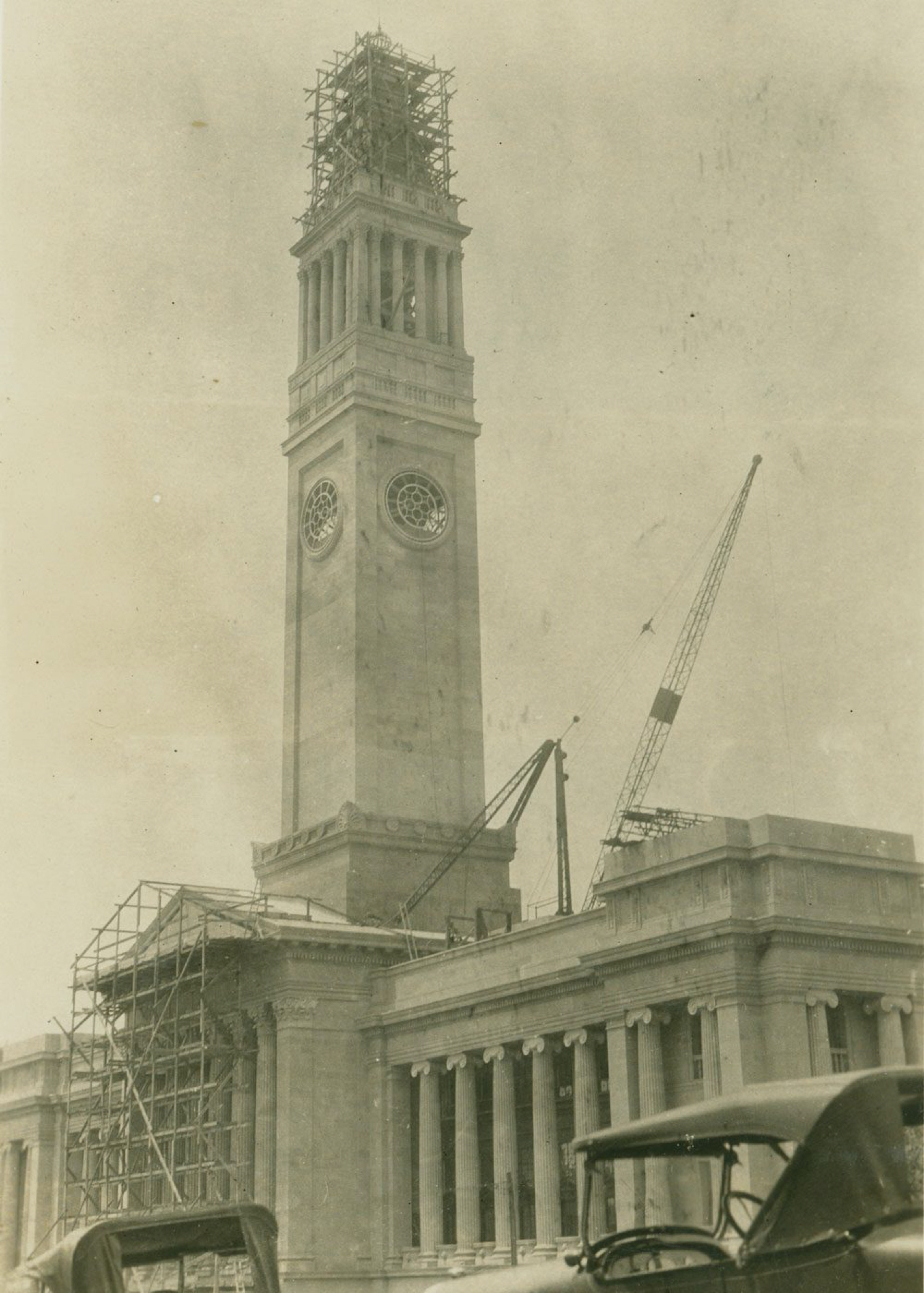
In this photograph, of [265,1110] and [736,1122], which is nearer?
[736,1122]

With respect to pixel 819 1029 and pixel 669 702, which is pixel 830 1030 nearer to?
pixel 819 1029

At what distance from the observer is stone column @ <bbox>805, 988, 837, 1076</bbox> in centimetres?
4712

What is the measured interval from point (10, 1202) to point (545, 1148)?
4343 centimetres

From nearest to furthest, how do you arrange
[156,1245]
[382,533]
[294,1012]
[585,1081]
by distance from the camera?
[156,1245] < [585,1081] < [294,1012] < [382,533]

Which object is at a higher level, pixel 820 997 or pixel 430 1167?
pixel 820 997

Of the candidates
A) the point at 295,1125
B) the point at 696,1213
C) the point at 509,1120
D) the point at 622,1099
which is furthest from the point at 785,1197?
the point at 295,1125

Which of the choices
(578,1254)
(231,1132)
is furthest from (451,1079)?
(578,1254)

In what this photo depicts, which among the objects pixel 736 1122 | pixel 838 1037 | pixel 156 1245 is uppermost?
pixel 838 1037

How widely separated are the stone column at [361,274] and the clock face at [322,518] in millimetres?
8154

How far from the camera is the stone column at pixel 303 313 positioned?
3263 inches

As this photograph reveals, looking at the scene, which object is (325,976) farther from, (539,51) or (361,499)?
(539,51)

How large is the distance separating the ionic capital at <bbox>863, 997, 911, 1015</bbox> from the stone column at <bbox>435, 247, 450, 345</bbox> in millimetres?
42483

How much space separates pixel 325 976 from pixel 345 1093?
15.1 feet

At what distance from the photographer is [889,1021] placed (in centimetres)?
4875
